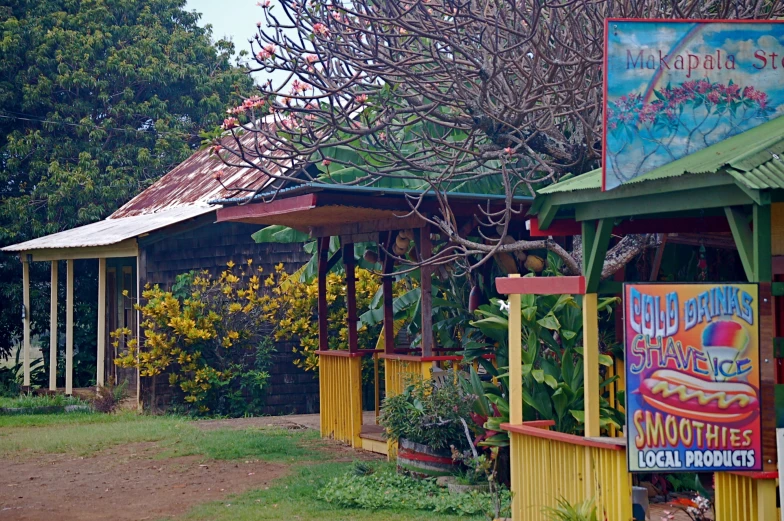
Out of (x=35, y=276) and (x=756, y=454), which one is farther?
(x=35, y=276)

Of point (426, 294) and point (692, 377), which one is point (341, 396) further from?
point (692, 377)

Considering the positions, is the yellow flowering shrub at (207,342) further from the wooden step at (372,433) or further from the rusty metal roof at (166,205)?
the wooden step at (372,433)

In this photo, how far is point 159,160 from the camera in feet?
78.0

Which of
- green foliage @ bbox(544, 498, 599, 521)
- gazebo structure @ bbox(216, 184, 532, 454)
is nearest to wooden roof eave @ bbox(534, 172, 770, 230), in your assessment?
green foliage @ bbox(544, 498, 599, 521)

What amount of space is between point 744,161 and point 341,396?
818cm

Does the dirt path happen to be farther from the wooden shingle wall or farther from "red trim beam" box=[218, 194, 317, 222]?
the wooden shingle wall

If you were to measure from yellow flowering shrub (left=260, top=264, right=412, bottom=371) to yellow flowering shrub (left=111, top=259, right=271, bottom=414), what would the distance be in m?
0.28

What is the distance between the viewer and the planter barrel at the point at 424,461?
943 centimetres

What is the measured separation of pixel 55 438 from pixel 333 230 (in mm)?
4978

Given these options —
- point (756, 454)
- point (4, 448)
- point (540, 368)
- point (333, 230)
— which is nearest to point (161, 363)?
point (4, 448)

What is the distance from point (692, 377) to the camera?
5406mm

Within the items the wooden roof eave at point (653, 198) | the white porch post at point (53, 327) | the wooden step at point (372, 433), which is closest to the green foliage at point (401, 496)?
the wooden step at point (372, 433)

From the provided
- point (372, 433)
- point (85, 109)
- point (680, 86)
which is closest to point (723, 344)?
point (680, 86)

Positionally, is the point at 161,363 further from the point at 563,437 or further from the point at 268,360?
the point at 563,437
